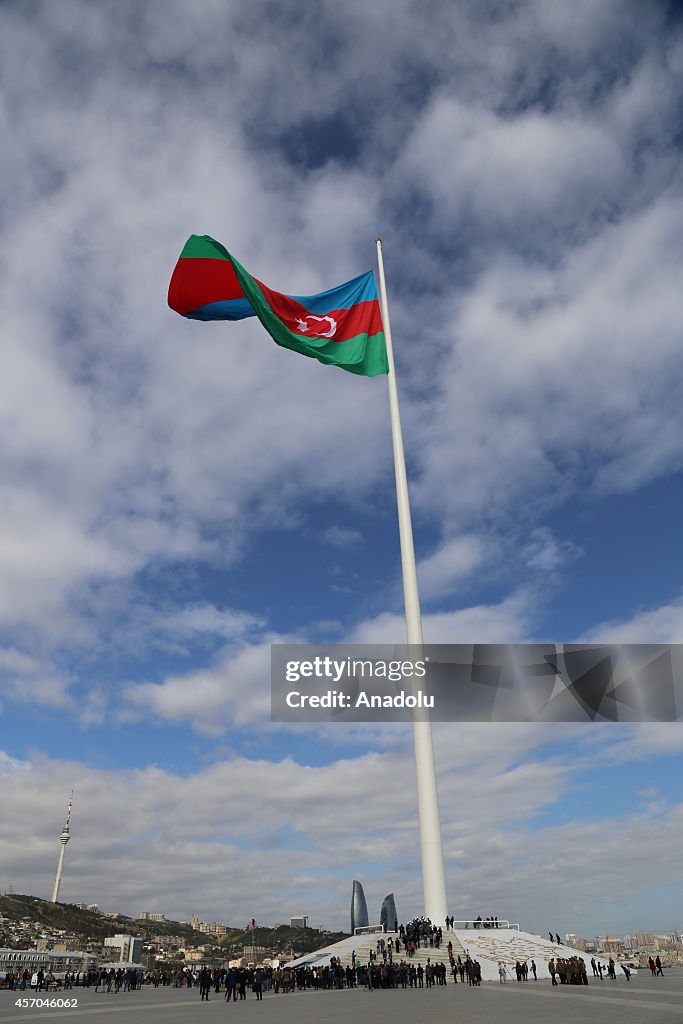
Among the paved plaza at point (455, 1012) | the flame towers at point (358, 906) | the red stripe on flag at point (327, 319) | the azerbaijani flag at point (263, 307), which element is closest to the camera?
the paved plaza at point (455, 1012)

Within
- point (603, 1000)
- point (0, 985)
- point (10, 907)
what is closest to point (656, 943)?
point (0, 985)

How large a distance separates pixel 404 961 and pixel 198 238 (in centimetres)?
3207

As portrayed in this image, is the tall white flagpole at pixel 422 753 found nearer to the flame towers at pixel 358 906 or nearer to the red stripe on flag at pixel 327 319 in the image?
the red stripe on flag at pixel 327 319

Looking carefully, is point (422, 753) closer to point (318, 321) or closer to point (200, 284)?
point (318, 321)

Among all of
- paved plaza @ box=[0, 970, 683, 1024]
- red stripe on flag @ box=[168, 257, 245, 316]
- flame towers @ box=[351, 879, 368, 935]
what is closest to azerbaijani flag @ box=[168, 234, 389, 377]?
red stripe on flag @ box=[168, 257, 245, 316]

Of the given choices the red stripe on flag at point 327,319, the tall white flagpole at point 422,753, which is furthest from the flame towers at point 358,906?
the red stripe on flag at point 327,319

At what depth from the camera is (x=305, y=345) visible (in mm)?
31828

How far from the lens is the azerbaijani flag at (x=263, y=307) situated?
30500mm

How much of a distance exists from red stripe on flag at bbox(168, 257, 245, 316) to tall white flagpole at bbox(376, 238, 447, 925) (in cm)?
1073

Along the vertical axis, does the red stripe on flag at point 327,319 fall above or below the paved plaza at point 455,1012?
above

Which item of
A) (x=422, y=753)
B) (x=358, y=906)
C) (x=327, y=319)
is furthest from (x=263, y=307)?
(x=358, y=906)

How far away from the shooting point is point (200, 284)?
104 ft

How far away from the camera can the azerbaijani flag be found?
30.5 meters

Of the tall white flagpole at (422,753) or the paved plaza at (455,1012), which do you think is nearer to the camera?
the paved plaza at (455,1012)
